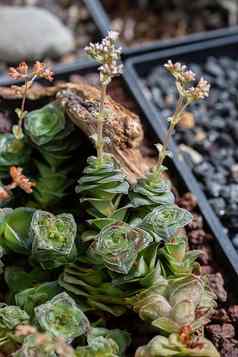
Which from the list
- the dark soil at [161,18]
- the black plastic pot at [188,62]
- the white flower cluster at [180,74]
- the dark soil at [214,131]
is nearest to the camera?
the white flower cluster at [180,74]

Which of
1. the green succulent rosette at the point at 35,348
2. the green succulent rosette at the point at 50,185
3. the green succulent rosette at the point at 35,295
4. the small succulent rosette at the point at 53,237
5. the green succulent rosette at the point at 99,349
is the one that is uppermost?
the green succulent rosette at the point at 50,185

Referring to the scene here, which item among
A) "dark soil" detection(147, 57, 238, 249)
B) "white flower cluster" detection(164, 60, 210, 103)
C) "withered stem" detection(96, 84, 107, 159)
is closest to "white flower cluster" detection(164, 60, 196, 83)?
"white flower cluster" detection(164, 60, 210, 103)

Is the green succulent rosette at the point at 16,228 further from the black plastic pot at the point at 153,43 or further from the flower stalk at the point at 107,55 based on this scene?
the black plastic pot at the point at 153,43

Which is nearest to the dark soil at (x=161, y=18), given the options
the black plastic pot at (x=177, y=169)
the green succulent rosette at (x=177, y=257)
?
the black plastic pot at (x=177, y=169)

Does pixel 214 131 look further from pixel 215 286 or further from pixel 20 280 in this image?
pixel 20 280

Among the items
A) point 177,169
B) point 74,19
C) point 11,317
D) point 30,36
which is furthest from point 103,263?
point 74,19

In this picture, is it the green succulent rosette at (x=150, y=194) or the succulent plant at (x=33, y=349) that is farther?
the green succulent rosette at (x=150, y=194)

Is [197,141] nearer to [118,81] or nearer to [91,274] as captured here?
[118,81]
